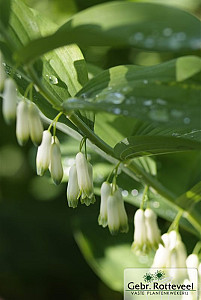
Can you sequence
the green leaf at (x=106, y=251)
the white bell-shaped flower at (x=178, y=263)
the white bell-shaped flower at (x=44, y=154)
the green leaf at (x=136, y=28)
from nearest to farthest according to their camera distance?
the green leaf at (x=136, y=28) → the white bell-shaped flower at (x=44, y=154) → the white bell-shaped flower at (x=178, y=263) → the green leaf at (x=106, y=251)

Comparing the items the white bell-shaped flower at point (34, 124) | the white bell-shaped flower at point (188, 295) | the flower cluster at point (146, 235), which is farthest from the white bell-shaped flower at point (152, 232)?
the white bell-shaped flower at point (34, 124)

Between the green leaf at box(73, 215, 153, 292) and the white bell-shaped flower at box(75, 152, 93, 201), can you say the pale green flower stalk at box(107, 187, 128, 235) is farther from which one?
the green leaf at box(73, 215, 153, 292)

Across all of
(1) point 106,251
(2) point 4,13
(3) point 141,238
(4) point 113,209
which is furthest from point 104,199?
(1) point 106,251

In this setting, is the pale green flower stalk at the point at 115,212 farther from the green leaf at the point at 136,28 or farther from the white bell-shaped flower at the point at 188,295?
the green leaf at the point at 136,28

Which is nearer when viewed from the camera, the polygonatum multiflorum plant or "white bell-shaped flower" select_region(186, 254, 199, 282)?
the polygonatum multiflorum plant

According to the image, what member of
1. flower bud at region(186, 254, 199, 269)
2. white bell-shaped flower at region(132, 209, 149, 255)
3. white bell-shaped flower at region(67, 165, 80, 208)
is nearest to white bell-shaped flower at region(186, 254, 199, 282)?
flower bud at region(186, 254, 199, 269)

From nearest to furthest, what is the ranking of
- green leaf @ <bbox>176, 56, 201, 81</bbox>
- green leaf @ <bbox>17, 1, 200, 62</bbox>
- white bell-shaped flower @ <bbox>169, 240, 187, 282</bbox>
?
green leaf @ <bbox>17, 1, 200, 62</bbox> < green leaf @ <bbox>176, 56, 201, 81</bbox> < white bell-shaped flower @ <bbox>169, 240, 187, 282</bbox>

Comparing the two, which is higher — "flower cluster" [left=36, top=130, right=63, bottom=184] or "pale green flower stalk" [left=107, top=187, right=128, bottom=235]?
"flower cluster" [left=36, top=130, right=63, bottom=184]
